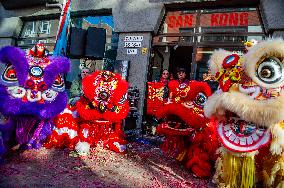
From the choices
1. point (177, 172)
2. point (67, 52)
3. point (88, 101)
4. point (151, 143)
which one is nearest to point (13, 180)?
point (88, 101)

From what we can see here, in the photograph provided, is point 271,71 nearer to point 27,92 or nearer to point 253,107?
point 253,107

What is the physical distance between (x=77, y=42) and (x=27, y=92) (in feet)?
12.0

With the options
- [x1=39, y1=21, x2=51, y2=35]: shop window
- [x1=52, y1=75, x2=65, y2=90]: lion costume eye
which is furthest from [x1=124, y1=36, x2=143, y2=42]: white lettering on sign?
[x1=52, y1=75, x2=65, y2=90]: lion costume eye

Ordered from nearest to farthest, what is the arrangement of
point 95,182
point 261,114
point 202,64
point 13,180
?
point 261,114
point 13,180
point 95,182
point 202,64

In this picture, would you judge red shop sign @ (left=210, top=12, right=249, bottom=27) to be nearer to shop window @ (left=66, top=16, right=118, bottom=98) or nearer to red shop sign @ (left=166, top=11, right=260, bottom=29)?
red shop sign @ (left=166, top=11, right=260, bottom=29)

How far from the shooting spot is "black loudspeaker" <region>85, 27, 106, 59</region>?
7000 millimetres

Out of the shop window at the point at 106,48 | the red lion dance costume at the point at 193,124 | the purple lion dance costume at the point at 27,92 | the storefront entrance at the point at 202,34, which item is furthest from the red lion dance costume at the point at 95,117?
the shop window at the point at 106,48

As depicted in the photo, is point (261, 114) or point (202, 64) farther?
point (202, 64)

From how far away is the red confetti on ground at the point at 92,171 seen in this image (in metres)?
2.85

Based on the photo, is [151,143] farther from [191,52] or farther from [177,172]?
[191,52]

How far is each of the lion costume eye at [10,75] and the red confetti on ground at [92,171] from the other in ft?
3.05

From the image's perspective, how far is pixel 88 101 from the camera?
402 centimetres

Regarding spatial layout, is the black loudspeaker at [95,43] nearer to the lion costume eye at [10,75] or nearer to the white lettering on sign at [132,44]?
the white lettering on sign at [132,44]

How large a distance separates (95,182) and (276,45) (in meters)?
2.11
